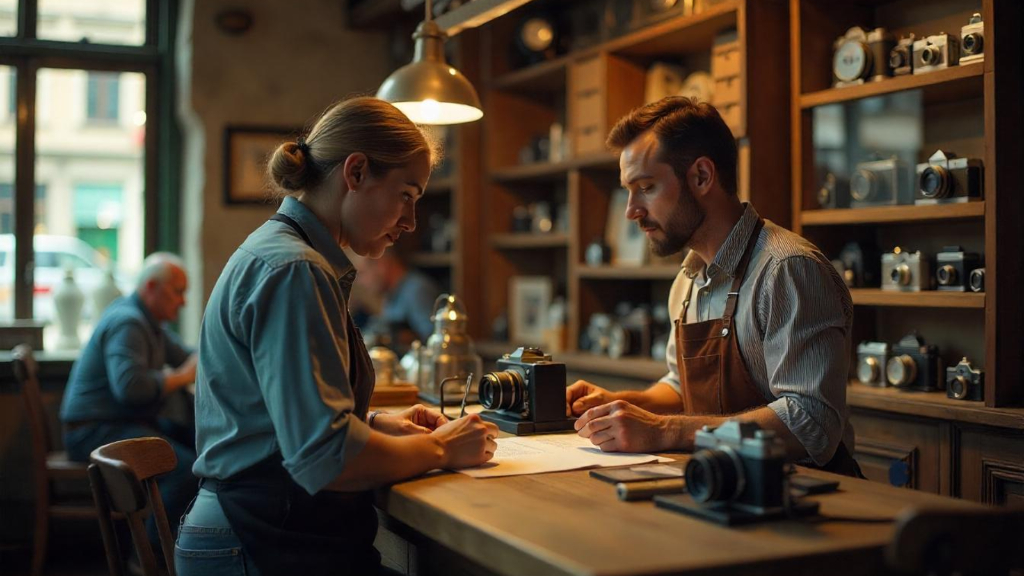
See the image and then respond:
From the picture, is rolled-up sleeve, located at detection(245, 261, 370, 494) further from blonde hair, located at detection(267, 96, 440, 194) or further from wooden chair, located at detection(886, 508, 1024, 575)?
wooden chair, located at detection(886, 508, 1024, 575)

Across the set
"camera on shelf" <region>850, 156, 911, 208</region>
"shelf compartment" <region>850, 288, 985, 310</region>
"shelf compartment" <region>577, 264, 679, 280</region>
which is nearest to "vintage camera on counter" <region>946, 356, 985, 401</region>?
"shelf compartment" <region>850, 288, 985, 310</region>

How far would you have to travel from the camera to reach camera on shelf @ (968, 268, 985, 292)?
2951mm

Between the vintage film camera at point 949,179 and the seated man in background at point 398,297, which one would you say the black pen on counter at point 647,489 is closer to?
the vintage film camera at point 949,179

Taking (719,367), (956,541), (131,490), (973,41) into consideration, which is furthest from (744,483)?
(973,41)

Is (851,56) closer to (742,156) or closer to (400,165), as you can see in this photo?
(742,156)

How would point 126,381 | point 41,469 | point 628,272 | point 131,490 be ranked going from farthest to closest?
1. point 628,272
2. point 41,469
3. point 126,381
4. point 131,490

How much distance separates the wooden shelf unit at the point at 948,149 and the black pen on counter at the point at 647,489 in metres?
1.60

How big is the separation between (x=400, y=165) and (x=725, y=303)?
36.8 inches

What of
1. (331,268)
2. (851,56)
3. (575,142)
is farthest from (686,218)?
(575,142)

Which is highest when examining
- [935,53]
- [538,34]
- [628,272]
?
[538,34]

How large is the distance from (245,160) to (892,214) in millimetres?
3835

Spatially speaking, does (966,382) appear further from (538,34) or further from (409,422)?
(538,34)

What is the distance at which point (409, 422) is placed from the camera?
2.10 m

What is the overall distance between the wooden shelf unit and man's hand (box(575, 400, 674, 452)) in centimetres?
130
